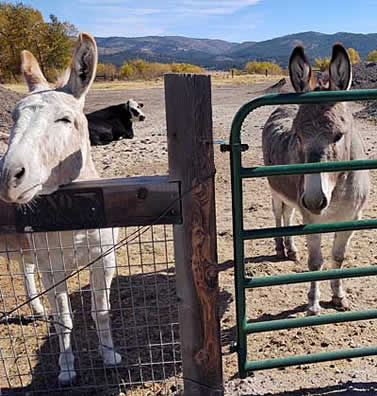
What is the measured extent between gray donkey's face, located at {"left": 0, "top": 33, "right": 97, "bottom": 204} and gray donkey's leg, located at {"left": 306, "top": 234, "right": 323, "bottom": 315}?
6.73 feet

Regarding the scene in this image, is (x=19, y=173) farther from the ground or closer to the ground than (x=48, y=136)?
closer to the ground

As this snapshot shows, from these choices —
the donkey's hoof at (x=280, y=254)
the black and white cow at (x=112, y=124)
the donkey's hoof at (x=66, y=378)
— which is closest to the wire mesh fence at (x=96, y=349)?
the donkey's hoof at (x=66, y=378)

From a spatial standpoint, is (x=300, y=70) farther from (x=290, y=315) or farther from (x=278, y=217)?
(x=278, y=217)

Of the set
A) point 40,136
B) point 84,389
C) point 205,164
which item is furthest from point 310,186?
point 84,389

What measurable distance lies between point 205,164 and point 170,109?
32 cm

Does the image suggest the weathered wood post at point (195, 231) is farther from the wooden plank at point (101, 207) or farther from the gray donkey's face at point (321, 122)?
the gray donkey's face at point (321, 122)

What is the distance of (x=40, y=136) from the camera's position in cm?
236

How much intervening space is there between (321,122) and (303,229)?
1005 mm

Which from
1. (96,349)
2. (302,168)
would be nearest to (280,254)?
(96,349)

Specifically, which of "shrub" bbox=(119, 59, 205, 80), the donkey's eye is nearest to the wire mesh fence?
the donkey's eye

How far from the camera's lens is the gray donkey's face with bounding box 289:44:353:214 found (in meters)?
3.00

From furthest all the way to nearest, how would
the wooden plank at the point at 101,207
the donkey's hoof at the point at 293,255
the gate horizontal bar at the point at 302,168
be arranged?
1. the donkey's hoof at the point at 293,255
2. the gate horizontal bar at the point at 302,168
3. the wooden plank at the point at 101,207

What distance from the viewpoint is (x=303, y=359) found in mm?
2689

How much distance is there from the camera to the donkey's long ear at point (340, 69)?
301cm
